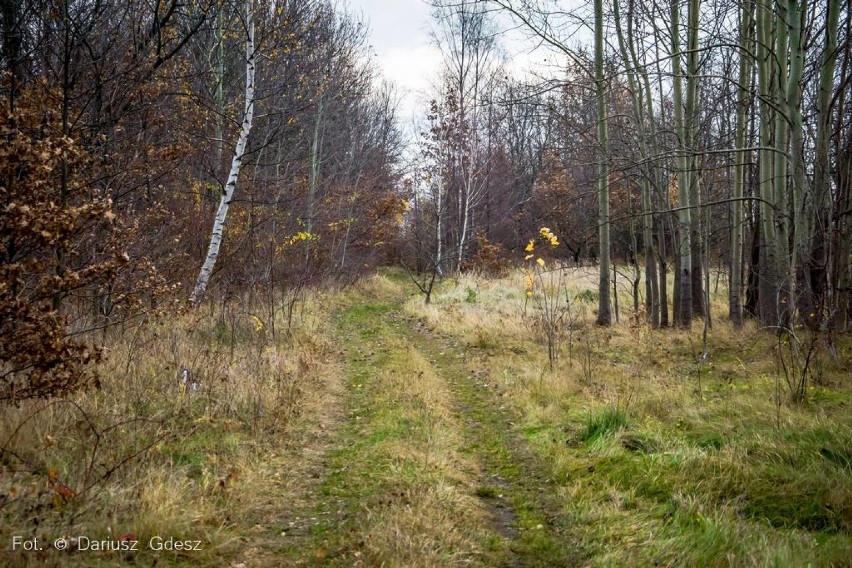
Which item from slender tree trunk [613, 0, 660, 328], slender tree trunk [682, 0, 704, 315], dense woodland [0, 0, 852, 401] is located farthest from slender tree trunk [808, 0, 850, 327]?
slender tree trunk [613, 0, 660, 328]

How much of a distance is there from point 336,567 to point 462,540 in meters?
0.88

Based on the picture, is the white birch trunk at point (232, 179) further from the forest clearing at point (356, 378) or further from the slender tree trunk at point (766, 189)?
the slender tree trunk at point (766, 189)

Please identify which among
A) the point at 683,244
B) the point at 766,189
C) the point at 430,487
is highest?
the point at 766,189

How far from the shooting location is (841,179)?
28.1ft

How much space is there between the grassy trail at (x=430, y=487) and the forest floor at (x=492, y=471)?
0.02m

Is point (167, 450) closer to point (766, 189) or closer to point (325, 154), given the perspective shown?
point (766, 189)

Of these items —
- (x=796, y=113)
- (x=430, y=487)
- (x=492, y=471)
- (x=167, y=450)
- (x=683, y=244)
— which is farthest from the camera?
(x=683, y=244)

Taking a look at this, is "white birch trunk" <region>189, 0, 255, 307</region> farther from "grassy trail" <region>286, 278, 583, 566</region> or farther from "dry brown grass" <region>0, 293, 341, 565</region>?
"grassy trail" <region>286, 278, 583, 566</region>

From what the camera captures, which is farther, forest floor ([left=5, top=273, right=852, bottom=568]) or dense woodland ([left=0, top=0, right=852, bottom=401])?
dense woodland ([left=0, top=0, right=852, bottom=401])

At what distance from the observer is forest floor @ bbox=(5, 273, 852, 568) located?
3.44 m

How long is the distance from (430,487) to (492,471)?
929mm

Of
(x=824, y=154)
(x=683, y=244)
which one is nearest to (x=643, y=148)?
(x=683, y=244)

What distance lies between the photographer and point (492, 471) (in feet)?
16.9

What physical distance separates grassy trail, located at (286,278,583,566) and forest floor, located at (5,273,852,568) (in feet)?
0.07
